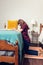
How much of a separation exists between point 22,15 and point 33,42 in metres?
0.92

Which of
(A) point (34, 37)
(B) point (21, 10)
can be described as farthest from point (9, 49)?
(B) point (21, 10)

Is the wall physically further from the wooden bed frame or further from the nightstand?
the wooden bed frame

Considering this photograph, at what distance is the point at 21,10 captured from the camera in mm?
4387

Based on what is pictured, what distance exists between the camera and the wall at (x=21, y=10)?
4.27m

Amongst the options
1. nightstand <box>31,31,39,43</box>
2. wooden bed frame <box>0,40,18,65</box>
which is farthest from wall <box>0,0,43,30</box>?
wooden bed frame <box>0,40,18,65</box>

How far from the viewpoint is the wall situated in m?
4.27

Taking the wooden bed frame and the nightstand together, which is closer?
the wooden bed frame

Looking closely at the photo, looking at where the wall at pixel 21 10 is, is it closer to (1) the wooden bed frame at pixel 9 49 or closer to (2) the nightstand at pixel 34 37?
(2) the nightstand at pixel 34 37

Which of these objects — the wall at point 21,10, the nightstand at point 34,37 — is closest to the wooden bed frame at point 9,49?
the nightstand at point 34,37

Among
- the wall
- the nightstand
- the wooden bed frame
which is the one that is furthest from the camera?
the wall

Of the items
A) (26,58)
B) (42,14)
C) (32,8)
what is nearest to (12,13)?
(32,8)

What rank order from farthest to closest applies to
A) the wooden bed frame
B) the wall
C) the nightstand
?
the wall → the nightstand → the wooden bed frame

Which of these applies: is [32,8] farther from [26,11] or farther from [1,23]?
[1,23]

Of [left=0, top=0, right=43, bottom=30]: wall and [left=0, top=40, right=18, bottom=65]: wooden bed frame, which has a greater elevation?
[left=0, top=0, right=43, bottom=30]: wall
